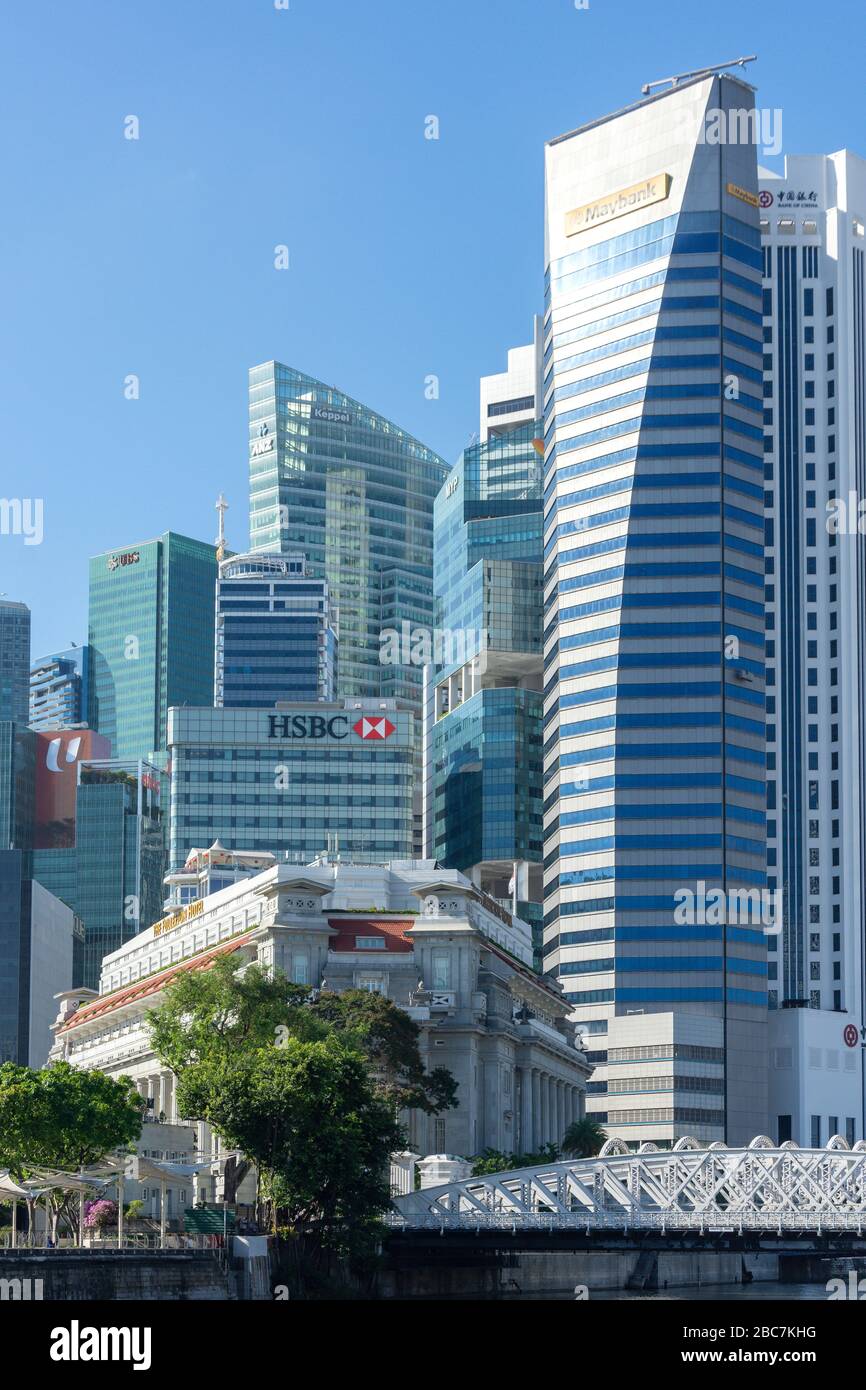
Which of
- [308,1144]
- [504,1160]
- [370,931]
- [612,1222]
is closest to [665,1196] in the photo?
[612,1222]

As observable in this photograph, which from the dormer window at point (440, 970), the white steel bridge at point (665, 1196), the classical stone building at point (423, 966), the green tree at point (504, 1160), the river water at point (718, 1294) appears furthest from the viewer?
the dormer window at point (440, 970)

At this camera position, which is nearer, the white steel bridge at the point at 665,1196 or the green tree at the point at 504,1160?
the white steel bridge at the point at 665,1196

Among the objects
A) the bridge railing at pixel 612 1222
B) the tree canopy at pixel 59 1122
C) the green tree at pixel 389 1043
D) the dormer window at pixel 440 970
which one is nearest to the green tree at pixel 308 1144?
the bridge railing at pixel 612 1222

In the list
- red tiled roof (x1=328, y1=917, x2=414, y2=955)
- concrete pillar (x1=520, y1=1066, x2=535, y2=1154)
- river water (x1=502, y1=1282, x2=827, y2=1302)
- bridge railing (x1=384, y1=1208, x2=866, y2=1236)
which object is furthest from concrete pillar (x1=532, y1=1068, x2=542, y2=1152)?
bridge railing (x1=384, y1=1208, x2=866, y2=1236)

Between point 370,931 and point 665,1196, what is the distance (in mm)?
42632

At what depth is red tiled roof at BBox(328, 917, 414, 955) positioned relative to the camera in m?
177

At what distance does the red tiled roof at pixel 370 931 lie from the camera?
177m

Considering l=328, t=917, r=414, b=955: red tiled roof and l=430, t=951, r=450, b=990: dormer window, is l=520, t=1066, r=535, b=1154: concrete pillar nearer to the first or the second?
l=430, t=951, r=450, b=990: dormer window

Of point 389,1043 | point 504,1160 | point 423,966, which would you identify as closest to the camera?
point 389,1043

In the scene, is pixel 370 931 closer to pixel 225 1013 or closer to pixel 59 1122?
pixel 225 1013

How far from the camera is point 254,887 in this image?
18762cm

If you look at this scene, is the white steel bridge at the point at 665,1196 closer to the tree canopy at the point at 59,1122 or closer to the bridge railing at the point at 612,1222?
the bridge railing at the point at 612,1222

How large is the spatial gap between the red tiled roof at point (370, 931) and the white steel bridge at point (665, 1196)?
28987 mm

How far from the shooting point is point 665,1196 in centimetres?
14138
